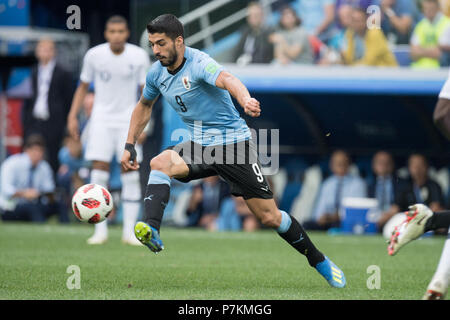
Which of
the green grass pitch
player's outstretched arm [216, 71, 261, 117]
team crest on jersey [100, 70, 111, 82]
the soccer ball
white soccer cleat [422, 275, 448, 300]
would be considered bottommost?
the green grass pitch

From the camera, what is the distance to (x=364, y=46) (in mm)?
15016

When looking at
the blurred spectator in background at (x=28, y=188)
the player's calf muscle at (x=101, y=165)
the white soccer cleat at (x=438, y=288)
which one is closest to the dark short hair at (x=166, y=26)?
the white soccer cleat at (x=438, y=288)

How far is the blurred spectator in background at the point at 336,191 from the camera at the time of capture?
14.8 meters

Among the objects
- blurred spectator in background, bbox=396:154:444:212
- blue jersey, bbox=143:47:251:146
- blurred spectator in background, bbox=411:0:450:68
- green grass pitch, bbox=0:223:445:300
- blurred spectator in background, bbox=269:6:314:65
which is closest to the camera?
green grass pitch, bbox=0:223:445:300

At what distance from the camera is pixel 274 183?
16141 mm

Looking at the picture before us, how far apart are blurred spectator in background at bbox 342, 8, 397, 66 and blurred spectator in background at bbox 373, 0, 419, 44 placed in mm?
209

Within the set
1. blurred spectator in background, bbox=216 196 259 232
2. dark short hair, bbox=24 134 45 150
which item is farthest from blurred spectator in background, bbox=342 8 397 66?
dark short hair, bbox=24 134 45 150

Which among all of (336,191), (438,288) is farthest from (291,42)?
(438,288)

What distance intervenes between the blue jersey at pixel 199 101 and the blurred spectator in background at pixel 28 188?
330 inches

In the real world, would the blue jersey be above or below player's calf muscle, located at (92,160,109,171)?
above

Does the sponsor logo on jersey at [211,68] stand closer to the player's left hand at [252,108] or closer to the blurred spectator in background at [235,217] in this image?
the player's left hand at [252,108]

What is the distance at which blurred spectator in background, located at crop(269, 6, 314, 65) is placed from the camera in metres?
15.5

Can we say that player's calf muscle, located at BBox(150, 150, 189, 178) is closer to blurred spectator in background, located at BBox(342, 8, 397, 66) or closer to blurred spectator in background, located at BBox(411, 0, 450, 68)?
blurred spectator in background, located at BBox(342, 8, 397, 66)

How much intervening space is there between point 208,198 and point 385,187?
9.98 feet
